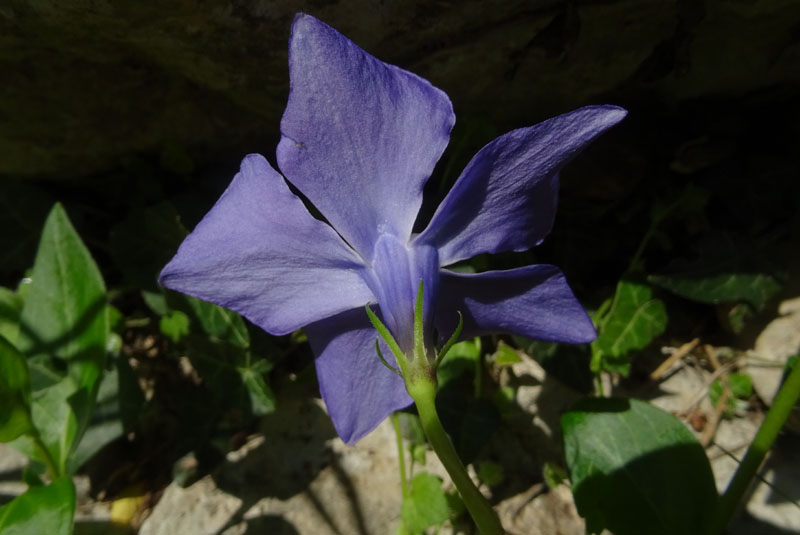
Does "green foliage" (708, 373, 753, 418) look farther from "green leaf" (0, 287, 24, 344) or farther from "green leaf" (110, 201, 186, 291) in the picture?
"green leaf" (0, 287, 24, 344)

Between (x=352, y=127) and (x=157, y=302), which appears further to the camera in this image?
(x=157, y=302)

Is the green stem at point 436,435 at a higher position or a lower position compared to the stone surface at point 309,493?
higher

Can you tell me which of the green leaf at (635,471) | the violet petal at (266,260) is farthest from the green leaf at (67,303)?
the green leaf at (635,471)

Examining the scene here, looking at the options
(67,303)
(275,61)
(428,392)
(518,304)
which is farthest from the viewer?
(67,303)

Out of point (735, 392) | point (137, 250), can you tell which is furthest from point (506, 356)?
point (137, 250)

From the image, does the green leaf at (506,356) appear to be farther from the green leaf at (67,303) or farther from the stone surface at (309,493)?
the green leaf at (67,303)

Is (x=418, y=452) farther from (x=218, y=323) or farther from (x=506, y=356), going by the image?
(x=218, y=323)

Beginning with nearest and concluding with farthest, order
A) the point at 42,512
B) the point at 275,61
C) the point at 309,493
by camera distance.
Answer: the point at 42,512 < the point at 275,61 < the point at 309,493
